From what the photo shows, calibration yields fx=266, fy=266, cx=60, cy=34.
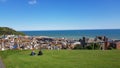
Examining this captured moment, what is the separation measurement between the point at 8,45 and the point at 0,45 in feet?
4.13

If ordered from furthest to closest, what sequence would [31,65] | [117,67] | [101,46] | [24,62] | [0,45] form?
[101,46], [0,45], [24,62], [31,65], [117,67]

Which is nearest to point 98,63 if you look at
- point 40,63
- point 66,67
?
point 66,67

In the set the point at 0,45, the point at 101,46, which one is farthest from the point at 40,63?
the point at 101,46

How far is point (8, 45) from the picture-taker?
3791cm

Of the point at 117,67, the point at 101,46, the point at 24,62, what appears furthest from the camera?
the point at 101,46

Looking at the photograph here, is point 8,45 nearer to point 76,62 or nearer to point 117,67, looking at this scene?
point 76,62

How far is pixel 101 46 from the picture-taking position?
40.3 m

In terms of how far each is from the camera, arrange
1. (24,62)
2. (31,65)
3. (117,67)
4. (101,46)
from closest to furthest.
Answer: (117,67), (31,65), (24,62), (101,46)

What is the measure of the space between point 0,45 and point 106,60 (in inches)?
713

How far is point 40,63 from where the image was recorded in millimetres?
22891

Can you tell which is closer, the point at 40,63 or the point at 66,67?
the point at 66,67

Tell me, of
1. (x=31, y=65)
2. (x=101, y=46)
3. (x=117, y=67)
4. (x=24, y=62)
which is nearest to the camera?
(x=117, y=67)

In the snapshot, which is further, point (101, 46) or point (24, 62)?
point (101, 46)

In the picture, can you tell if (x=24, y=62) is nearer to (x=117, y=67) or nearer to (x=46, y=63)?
(x=46, y=63)
